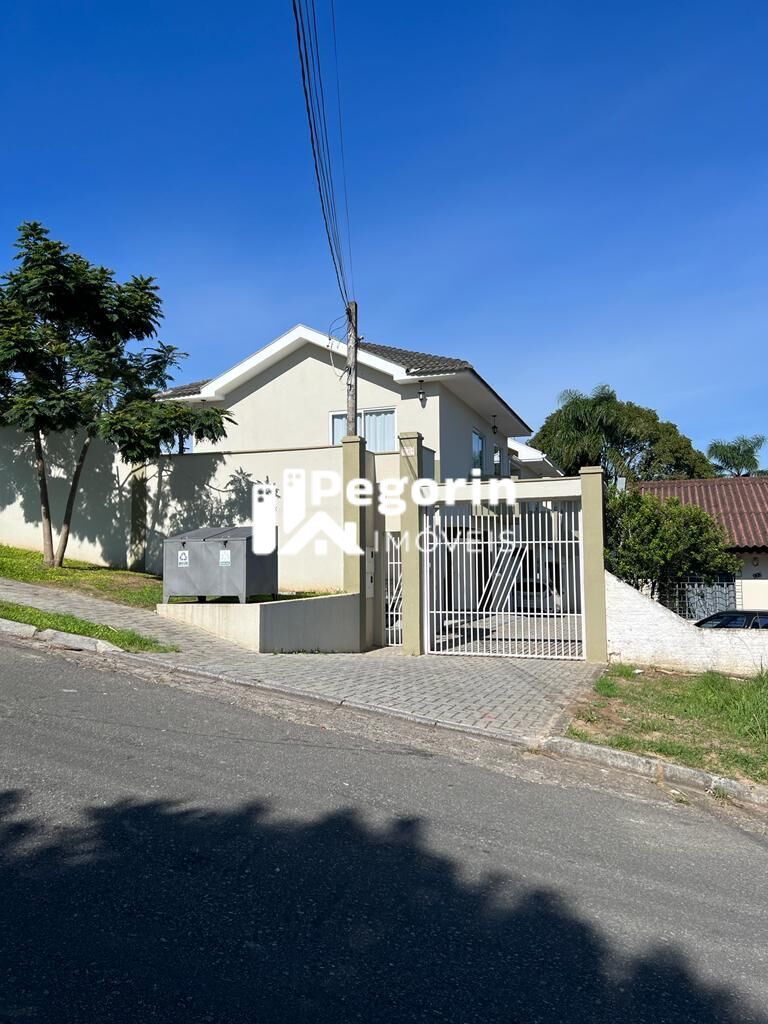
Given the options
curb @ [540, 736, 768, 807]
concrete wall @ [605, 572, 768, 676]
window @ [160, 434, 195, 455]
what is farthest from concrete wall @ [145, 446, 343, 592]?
curb @ [540, 736, 768, 807]

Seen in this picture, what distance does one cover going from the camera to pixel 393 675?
10.3 m

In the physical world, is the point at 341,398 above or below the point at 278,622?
above

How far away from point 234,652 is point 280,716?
3.30m

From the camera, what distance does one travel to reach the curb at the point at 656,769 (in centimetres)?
580

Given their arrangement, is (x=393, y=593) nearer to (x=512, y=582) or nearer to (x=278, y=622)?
(x=512, y=582)

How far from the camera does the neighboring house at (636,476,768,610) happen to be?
24.2 metres

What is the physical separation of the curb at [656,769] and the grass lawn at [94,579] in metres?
7.21

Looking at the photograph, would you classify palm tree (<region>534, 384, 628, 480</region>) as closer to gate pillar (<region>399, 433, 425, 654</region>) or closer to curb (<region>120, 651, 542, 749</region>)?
gate pillar (<region>399, 433, 425, 654</region>)

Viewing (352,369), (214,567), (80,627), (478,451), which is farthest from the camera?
(478,451)

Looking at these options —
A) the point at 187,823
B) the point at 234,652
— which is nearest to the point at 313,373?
the point at 234,652

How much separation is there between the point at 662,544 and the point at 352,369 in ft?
24.5

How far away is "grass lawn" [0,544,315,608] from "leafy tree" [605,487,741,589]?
7.01 m

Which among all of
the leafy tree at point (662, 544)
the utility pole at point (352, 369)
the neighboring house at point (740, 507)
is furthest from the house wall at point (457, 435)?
the neighboring house at point (740, 507)

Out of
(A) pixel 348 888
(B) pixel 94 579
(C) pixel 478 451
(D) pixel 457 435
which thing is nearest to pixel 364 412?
(D) pixel 457 435
